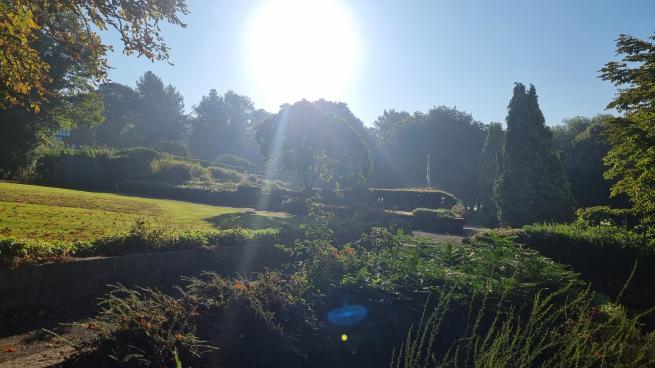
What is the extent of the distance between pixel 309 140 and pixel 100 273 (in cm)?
2047

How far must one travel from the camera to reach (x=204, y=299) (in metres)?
4.12

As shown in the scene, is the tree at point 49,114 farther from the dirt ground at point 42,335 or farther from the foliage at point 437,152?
the foliage at point 437,152

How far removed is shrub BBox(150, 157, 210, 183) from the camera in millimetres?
28953

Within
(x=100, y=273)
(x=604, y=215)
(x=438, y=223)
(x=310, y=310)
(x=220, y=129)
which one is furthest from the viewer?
(x=220, y=129)

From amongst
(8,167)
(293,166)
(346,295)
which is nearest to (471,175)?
(293,166)

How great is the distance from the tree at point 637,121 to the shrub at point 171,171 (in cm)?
2533

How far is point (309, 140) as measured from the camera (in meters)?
26.2

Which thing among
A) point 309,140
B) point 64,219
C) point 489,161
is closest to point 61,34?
point 64,219

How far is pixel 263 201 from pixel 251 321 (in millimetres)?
19719

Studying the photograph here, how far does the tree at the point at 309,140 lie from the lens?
25.9 meters

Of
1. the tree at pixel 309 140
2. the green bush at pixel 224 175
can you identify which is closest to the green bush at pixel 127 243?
the tree at pixel 309 140

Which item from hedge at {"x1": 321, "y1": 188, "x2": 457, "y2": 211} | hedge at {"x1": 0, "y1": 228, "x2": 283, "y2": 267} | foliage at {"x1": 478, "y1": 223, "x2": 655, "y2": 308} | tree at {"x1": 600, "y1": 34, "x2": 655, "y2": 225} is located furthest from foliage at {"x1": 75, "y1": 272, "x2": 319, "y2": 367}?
hedge at {"x1": 321, "y1": 188, "x2": 457, "y2": 211}

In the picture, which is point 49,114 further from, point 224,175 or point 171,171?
point 224,175

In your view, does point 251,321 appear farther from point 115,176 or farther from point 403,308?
point 115,176
